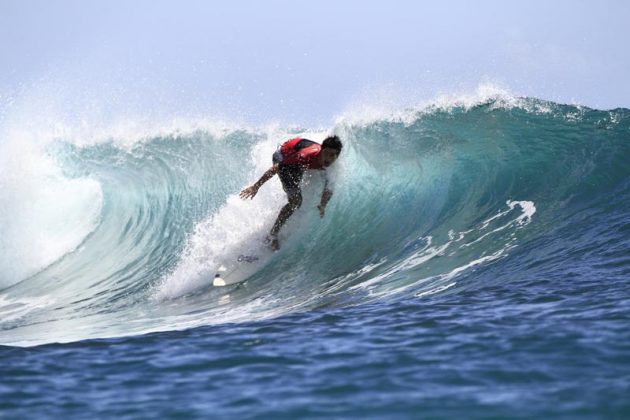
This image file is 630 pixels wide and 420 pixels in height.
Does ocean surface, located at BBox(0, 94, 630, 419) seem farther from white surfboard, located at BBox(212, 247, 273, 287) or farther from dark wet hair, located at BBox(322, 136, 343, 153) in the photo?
dark wet hair, located at BBox(322, 136, 343, 153)

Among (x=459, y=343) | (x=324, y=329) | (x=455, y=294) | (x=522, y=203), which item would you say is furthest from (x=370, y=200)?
(x=459, y=343)

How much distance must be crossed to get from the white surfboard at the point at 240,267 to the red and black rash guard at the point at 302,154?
1.15m

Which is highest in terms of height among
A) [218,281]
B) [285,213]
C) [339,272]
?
[285,213]

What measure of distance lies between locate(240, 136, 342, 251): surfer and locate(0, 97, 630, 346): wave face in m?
0.24

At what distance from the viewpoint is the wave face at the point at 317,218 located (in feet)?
26.0

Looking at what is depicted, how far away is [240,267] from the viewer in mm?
9297

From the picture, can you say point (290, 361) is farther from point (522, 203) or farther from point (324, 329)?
point (522, 203)

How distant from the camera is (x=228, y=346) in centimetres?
511

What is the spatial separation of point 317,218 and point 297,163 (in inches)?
50.5

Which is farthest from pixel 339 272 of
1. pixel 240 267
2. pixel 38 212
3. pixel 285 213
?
pixel 38 212

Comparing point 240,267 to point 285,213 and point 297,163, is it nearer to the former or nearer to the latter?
point 285,213

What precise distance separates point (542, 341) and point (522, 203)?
226 inches

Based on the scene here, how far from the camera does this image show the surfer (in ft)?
29.0

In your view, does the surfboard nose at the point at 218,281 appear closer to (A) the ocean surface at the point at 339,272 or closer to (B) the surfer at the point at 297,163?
(A) the ocean surface at the point at 339,272
